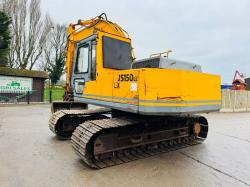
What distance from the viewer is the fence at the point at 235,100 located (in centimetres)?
1612

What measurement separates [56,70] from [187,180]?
3161 cm

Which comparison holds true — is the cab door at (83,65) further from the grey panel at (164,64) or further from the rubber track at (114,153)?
the rubber track at (114,153)

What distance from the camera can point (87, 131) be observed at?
4125 mm

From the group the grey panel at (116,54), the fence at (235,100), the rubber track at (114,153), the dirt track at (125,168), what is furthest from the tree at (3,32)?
the fence at (235,100)

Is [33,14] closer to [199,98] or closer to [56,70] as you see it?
[56,70]

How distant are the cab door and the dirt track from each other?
160cm

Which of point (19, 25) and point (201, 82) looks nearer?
point (201, 82)

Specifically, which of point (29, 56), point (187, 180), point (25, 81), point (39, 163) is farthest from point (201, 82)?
Result: point (29, 56)

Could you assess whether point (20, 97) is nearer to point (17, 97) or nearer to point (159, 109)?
point (17, 97)

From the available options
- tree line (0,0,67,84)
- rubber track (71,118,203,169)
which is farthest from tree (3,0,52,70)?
rubber track (71,118,203,169)

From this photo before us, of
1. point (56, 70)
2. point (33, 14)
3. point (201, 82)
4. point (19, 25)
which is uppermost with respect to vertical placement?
point (33, 14)

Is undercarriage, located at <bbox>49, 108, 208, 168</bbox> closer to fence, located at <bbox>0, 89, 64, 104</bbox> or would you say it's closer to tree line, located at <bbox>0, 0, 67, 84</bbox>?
fence, located at <bbox>0, 89, 64, 104</bbox>

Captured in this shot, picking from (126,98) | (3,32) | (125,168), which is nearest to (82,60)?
(126,98)

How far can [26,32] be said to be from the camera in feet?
98.1
